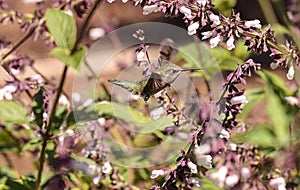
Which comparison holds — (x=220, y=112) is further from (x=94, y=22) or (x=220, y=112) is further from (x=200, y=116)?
(x=94, y=22)

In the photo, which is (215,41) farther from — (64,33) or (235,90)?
(64,33)

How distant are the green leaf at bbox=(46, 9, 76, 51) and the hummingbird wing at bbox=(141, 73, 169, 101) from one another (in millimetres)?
389

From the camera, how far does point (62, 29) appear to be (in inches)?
61.4

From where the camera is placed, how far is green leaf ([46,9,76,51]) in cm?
155

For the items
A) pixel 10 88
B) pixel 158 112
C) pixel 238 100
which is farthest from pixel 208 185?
pixel 10 88

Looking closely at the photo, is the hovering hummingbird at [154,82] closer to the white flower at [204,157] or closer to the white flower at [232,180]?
the white flower at [204,157]

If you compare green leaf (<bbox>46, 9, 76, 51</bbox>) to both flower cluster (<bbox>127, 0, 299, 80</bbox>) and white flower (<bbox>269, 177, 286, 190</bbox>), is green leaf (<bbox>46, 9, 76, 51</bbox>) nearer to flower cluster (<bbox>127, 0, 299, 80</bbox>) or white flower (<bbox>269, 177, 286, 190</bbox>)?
flower cluster (<bbox>127, 0, 299, 80</bbox>)

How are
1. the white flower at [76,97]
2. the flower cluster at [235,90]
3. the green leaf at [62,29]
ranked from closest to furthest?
the flower cluster at [235,90] < the green leaf at [62,29] < the white flower at [76,97]

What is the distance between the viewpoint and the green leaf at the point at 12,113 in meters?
1.52

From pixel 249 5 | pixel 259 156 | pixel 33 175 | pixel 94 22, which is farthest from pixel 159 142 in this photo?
pixel 249 5

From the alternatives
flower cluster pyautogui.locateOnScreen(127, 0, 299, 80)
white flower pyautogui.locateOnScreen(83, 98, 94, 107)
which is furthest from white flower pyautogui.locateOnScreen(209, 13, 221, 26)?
white flower pyautogui.locateOnScreen(83, 98, 94, 107)

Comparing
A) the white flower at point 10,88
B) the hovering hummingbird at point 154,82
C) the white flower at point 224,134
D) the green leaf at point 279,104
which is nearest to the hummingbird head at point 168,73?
the hovering hummingbird at point 154,82

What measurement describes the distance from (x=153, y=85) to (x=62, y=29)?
43 centimetres

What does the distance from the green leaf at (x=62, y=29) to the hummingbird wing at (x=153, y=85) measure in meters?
0.39
